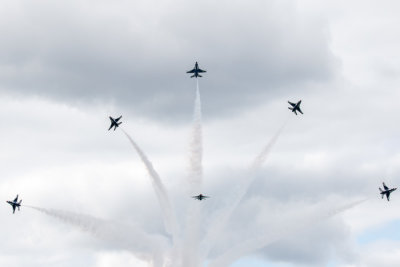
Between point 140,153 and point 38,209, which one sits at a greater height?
point 140,153

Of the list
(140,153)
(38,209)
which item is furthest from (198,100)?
(38,209)

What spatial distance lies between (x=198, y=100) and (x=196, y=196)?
30.6m

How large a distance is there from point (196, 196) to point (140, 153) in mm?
23391

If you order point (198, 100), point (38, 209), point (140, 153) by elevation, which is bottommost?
point (38, 209)

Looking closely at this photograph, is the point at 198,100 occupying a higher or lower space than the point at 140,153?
higher

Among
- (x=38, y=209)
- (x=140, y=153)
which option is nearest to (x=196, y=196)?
(x=140, y=153)

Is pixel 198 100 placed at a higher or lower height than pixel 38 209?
higher

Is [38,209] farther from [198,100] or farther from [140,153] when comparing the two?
[198,100]

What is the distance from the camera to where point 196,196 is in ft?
655

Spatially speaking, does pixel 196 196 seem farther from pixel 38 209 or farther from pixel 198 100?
pixel 38 209

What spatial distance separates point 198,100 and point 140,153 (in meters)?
23.3

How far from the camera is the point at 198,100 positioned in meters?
191

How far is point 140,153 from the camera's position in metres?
190
